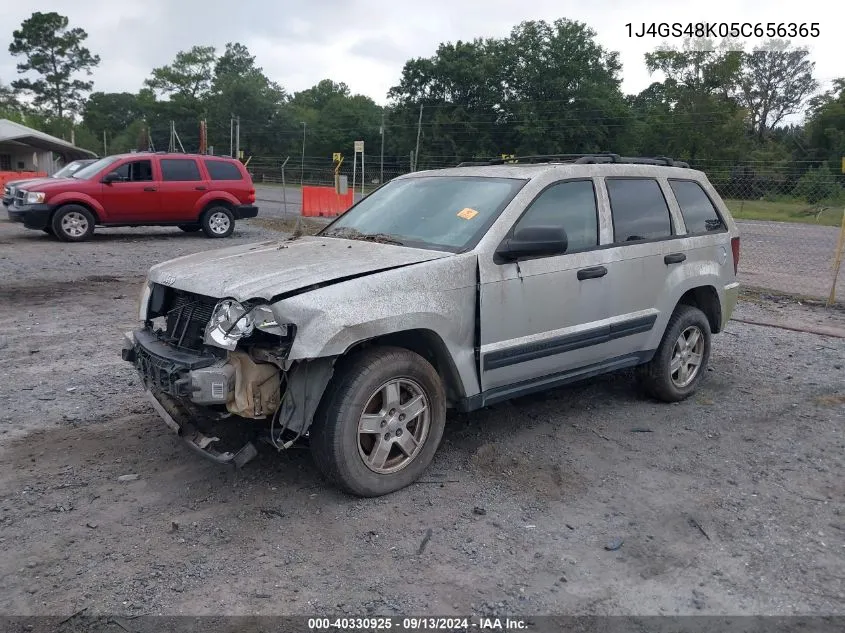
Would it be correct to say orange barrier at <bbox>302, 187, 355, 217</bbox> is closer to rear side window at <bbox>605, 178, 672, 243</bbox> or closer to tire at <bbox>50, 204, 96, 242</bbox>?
tire at <bbox>50, 204, 96, 242</bbox>

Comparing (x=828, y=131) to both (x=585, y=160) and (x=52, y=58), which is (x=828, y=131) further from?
(x=52, y=58)

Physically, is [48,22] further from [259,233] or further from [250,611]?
[250,611]

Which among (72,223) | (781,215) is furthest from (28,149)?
(781,215)

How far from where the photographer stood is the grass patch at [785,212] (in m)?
24.7

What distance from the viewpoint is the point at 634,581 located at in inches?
133

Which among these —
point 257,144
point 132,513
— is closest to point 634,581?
point 132,513

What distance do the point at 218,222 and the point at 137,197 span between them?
72.0 inches

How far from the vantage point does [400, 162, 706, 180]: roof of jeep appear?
4.94 meters

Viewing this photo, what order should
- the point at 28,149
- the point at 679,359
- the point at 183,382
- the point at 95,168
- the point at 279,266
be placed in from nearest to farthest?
the point at 183,382
the point at 279,266
the point at 679,359
the point at 95,168
the point at 28,149

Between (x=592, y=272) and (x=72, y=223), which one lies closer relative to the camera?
(x=592, y=272)

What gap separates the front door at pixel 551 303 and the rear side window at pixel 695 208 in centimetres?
106

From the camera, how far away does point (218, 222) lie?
642 inches

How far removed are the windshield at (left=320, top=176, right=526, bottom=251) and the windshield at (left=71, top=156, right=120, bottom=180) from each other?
11.3 meters

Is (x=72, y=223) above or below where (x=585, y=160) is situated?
below
